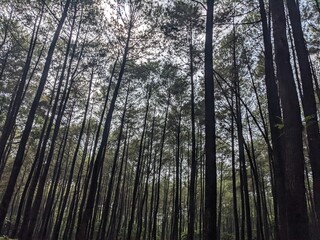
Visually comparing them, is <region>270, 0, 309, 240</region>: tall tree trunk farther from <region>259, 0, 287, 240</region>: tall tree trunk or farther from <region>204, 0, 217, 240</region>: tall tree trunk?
<region>204, 0, 217, 240</region>: tall tree trunk

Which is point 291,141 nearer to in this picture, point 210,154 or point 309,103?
point 210,154

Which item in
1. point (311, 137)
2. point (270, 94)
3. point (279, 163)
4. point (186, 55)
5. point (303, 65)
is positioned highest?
point (186, 55)

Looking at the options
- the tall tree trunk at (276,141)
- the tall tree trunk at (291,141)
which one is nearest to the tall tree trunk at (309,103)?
the tall tree trunk at (276,141)

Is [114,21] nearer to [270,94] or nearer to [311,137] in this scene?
[270,94]

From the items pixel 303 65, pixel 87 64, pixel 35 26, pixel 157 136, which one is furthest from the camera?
pixel 157 136

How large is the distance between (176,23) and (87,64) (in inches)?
252

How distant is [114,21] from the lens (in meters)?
14.7

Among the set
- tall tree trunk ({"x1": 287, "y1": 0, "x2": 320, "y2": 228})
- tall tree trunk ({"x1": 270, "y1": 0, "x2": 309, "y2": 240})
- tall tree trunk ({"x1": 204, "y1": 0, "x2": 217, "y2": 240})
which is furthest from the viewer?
tall tree trunk ({"x1": 287, "y1": 0, "x2": 320, "y2": 228})

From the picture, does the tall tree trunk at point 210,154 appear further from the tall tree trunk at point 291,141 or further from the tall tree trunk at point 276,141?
the tall tree trunk at point 291,141

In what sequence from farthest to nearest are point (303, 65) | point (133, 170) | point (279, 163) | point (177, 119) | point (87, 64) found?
point (133, 170) < point (177, 119) < point (87, 64) < point (303, 65) < point (279, 163)

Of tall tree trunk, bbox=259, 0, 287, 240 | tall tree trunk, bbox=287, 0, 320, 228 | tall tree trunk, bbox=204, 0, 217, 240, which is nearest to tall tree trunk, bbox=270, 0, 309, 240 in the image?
tall tree trunk, bbox=259, 0, 287, 240

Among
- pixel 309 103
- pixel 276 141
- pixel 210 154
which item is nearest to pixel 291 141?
pixel 210 154

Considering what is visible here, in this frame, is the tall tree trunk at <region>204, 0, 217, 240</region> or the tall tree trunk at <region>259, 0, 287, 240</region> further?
the tall tree trunk at <region>259, 0, 287, 240</region>

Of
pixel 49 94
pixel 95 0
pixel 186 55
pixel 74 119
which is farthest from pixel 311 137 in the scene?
pixel 74 119
